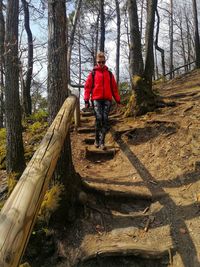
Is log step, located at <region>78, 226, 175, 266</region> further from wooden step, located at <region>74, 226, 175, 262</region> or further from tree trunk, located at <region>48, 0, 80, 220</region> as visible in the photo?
tree trunk, located at <region>48, 0, 80, 220</region>

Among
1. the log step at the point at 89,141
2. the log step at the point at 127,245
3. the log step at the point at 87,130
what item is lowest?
the log step at the point at 127,245

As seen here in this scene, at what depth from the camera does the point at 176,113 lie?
8.98 metres

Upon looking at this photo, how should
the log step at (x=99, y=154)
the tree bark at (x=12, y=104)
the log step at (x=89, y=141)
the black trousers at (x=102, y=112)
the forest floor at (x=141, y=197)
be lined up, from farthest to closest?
the log step at (x=89, y=141)
the log step at (x=99, y=154)
the black trousers at (x=102, y=112)
the tree bark at (x=12, y=104)
the forest floor at (x=141, y=197)

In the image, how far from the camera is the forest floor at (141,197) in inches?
191

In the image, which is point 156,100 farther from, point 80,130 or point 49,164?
point 49,164

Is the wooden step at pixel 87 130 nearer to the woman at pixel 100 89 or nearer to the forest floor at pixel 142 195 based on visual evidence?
the forest floor at pixel 142 195

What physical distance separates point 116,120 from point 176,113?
1.75 m

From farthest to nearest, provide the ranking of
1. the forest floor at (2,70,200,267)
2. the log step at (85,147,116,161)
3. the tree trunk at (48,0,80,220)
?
the log step at (85,147,116,161), the tree trunk at (48,0,80,220), the forest floor at (2,70,200,267)

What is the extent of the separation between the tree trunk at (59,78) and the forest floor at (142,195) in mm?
424

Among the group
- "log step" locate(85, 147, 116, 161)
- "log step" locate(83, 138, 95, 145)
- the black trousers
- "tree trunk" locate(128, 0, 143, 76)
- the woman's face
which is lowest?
"log step" locate(85, 147, 116, 161)

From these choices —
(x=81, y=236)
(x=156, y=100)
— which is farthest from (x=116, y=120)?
(x=81, y=236)

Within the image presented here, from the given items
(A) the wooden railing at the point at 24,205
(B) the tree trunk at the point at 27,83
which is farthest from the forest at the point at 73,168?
(B) the tree trunk at the point at 27,83

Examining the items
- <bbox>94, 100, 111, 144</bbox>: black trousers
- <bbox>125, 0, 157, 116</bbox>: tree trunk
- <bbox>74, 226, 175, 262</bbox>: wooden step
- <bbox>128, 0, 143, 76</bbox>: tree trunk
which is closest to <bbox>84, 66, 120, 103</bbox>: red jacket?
<bbox>94, 100, 111, 144</bbox>: black trousers

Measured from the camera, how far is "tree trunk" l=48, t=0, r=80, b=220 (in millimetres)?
5766
